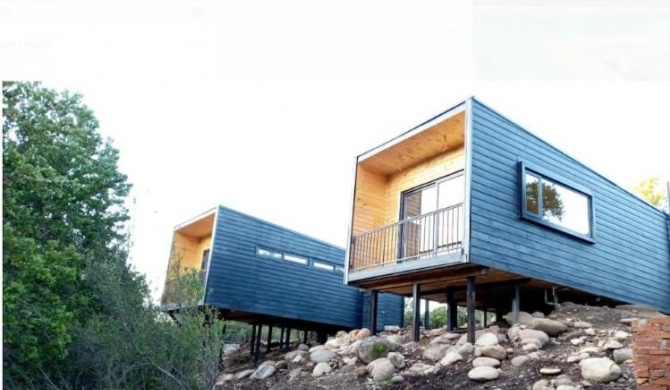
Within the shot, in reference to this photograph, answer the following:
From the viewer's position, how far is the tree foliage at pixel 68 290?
212 inches

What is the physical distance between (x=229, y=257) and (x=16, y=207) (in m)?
4.96

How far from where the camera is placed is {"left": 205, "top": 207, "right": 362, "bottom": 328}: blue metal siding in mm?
10336

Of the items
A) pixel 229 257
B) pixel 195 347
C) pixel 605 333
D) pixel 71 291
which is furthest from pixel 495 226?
pixel 229 257

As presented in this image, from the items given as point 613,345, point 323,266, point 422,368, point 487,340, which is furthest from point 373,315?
point 323,266

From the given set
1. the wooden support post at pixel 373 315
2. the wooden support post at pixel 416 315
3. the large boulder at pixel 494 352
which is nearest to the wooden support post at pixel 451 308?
the wooden support post at pixel 416 315

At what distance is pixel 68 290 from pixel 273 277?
5.06 m

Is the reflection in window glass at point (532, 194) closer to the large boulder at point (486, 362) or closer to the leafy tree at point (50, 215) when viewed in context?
the large boulder at point (486, 362)

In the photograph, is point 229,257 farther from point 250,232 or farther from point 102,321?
point 102,321


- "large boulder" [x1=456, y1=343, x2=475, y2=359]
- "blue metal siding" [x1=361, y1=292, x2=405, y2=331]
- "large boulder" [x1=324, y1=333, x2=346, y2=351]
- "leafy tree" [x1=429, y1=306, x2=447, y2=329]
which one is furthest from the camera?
"leafy tree" [x1=429, y1=306, x2=447, y2=329]

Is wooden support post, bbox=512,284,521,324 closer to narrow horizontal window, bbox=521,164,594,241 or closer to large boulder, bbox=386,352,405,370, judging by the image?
narrow horizontal window, bbox=521,164,594,241

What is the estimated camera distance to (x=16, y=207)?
5.82 metres

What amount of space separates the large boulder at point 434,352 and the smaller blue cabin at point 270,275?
4631mm

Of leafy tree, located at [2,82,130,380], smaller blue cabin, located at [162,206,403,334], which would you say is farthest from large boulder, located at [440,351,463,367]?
smaller blue cabin, located at [162,206,403,334]

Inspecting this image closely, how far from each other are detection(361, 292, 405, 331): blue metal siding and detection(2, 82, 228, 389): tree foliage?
686 centimetres
